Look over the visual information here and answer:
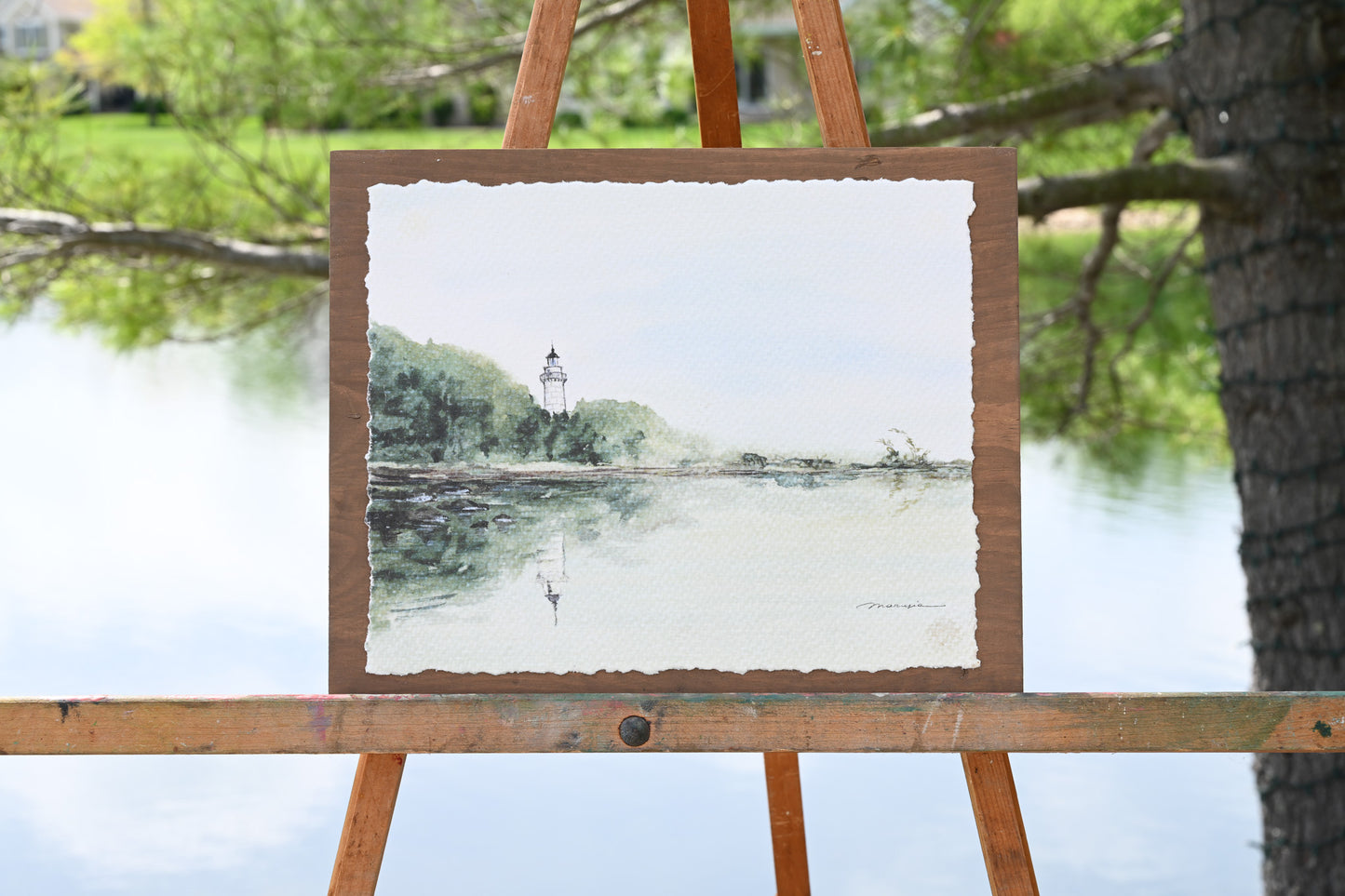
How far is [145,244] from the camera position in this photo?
1.72 meters

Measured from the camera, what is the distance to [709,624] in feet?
2.72

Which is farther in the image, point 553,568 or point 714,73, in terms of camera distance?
point 714,73

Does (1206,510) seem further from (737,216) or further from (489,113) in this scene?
(737,216)

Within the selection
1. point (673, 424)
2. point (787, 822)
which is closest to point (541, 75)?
point (673, 424)

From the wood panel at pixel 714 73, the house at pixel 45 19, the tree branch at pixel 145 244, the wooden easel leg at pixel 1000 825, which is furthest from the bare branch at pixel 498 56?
the house at pixel 45 19

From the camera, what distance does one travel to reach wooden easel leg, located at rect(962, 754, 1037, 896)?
84 centimetres

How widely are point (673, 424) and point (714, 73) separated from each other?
14.0 inches

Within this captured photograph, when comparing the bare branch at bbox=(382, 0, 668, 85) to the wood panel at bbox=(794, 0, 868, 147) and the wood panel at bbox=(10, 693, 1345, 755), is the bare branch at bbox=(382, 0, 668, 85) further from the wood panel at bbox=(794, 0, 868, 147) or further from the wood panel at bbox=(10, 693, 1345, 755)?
the wood panel at bbox=(10, 693, 1345, 755)

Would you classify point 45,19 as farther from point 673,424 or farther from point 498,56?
point 673,424

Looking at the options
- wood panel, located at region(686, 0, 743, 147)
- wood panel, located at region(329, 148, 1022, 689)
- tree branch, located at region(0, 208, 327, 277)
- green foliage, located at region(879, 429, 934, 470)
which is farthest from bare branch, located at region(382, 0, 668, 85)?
green foliage, located at region(879, 429, 934, 470)

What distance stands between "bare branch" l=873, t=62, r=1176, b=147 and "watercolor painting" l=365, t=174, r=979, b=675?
0.79 meters

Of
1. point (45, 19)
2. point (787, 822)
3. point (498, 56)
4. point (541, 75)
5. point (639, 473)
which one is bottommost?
point (787, 822)

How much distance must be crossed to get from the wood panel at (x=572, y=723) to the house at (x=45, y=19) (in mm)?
2976

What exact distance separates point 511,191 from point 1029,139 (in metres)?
1.46
